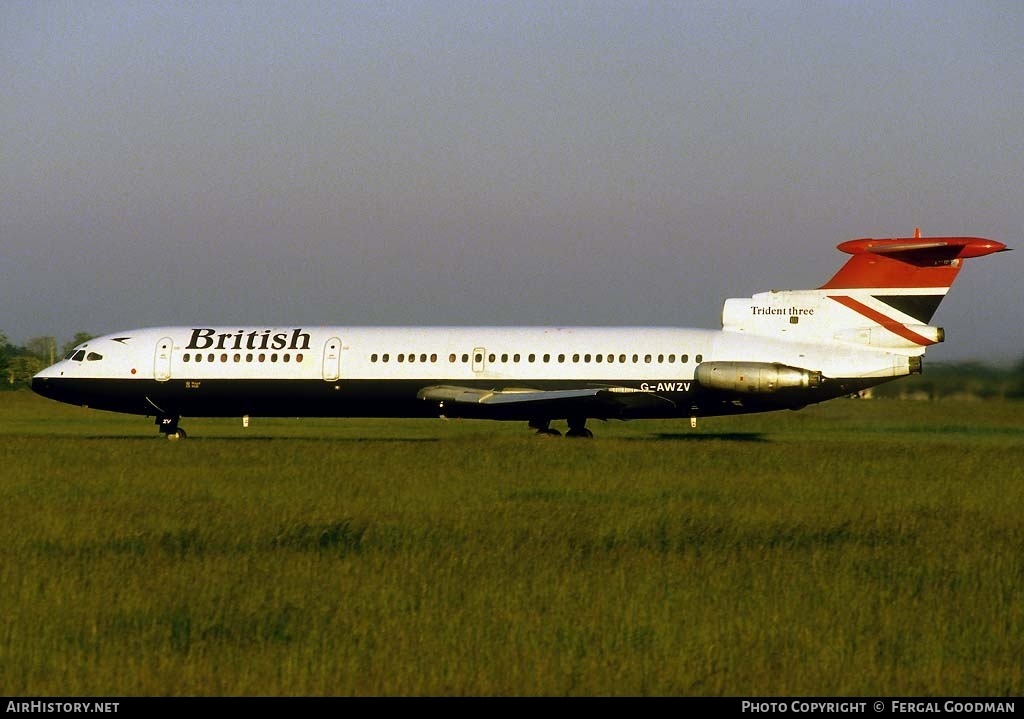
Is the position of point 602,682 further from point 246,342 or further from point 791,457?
point 246,342

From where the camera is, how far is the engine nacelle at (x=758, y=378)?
34.3m

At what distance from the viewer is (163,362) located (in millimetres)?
38062

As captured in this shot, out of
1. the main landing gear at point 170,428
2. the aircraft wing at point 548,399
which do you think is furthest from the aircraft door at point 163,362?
the aircraft wing at point 548,399

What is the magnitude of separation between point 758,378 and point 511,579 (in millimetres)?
22414

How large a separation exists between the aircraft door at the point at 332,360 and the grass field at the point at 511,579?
1071 centimetres

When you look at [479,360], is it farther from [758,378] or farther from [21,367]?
[21,367]

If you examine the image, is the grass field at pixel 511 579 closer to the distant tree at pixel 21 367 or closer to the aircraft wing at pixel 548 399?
the aircraft wing at pixel 548 399

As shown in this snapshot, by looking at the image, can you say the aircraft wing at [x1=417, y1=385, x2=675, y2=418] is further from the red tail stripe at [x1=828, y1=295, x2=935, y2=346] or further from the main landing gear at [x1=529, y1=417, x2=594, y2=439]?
the red tail stripe at [x1=828, y1=295, x2=935, y2=346]

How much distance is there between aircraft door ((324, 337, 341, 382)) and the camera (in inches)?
1455

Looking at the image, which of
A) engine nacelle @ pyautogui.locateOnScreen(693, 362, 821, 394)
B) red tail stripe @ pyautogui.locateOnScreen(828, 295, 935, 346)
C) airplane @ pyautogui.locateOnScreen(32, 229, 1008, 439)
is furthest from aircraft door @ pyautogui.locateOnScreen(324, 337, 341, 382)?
red tail stripe @ pyautogui.locateOnScreen(828, 295, 935, 346)

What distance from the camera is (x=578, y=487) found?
2217cm

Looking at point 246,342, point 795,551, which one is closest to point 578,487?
point 795,551

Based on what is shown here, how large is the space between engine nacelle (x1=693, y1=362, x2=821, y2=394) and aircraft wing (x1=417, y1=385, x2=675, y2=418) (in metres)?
1.54

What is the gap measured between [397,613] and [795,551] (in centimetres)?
536
